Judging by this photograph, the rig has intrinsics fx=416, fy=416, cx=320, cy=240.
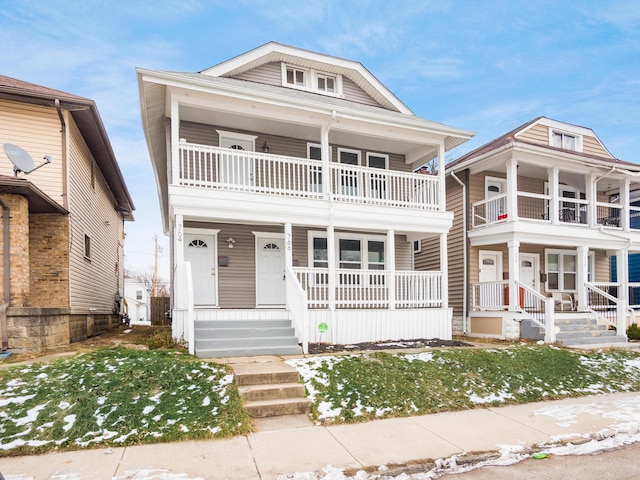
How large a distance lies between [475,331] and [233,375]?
9987 mm

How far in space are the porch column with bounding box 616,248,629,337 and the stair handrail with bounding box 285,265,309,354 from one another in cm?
1007

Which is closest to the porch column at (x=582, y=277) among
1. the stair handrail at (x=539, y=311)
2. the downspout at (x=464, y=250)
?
the stair handrail at (x=539, y=311)

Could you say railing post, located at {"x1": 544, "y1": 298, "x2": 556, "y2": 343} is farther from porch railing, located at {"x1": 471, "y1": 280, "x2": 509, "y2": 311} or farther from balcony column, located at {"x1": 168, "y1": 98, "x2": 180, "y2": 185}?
balcony column, located at {"x1": 168, "y1": 98, "x2": 180, "y2": 185}

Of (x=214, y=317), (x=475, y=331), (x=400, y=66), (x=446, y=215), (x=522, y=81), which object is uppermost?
(x=400, y=66)

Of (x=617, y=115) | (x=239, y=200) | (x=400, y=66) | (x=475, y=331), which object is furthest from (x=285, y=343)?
(x=617, y=115)

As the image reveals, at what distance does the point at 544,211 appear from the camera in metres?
15.6

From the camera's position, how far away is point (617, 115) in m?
39.2

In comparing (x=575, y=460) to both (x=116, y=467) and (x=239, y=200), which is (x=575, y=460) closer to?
(x=116, y=467)

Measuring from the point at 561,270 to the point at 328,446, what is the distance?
48.0 feet

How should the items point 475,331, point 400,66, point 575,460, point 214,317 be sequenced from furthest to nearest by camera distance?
point 400,66 < point 475,331 < point 214,317 < point 575,460

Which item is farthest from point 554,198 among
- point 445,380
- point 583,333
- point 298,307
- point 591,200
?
point 298,307

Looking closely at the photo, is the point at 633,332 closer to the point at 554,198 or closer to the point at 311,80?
the point at 554,198

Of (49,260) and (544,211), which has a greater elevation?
(544,211)

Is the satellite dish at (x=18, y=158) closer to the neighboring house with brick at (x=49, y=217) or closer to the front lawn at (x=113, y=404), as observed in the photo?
the neighboring house with brick at (x=49, y=217)
